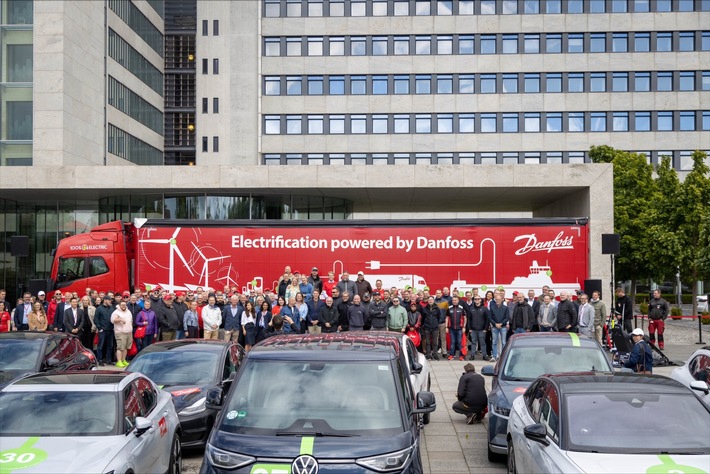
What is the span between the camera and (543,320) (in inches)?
774

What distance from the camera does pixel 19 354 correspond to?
12.2m

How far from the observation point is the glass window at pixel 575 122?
57156mm

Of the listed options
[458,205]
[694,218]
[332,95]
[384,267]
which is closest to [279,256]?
[384,267]

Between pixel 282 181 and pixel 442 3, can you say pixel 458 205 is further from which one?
pixel 442 3

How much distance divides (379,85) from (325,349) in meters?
51.7

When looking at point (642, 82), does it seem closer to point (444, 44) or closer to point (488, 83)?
point (488, 83)

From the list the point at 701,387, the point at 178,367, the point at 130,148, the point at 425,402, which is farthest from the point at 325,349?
the point at 130,148

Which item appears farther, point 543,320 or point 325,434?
point 543,320

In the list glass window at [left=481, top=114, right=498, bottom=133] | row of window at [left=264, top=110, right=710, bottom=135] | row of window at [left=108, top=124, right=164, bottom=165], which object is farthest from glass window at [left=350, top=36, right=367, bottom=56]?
row of window at [left=108, top=124, right=164, bottom=165]

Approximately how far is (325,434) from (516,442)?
275 centimetres

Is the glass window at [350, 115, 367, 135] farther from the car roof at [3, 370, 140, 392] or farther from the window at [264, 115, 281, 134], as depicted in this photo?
the car roof at [3, 370, 140, 392]

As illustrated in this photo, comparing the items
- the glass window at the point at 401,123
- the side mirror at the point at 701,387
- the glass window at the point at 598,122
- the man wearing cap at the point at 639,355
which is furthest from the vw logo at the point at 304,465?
the glass window at the point at 598,122

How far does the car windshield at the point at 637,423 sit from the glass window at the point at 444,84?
5140 cm

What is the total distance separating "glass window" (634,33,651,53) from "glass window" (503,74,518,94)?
9.12 metres
